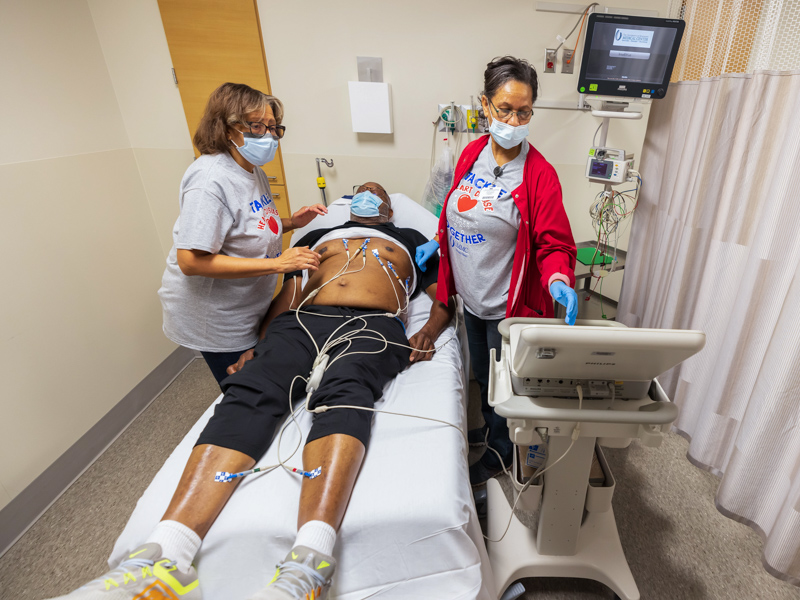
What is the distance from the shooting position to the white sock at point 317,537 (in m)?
0.85

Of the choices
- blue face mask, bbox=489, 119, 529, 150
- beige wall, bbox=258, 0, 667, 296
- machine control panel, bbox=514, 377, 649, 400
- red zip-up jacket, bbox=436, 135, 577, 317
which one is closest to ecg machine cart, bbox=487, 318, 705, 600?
machine control panel, bbox=514, 377, 649, 400

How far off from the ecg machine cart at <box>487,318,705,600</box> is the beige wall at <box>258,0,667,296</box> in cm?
168

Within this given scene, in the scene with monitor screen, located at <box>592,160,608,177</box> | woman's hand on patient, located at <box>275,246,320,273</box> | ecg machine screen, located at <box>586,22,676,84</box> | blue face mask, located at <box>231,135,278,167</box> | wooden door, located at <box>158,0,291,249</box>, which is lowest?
woman's hand on patient, located at <box>275,246,320,273</box>

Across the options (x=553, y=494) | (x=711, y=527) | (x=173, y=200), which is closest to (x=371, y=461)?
(x=553, y=494)

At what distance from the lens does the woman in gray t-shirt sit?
1.21 metres

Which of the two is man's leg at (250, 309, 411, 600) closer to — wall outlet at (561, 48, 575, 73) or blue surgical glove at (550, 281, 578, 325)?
blue surgical glove at (550, 281, 578, 325)

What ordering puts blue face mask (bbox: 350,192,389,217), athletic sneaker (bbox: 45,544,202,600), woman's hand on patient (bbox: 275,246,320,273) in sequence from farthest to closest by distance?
blue face mask (bbox: 350,192,389,217)
woman's hand on patient (bbox: 275,246,320,273)
athletic sneaker (bbox: 45,544,202,600)

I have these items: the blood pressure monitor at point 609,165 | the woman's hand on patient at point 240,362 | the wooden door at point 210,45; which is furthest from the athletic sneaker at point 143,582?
the wooden door at point 210,45

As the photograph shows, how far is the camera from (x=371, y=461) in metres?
1.05

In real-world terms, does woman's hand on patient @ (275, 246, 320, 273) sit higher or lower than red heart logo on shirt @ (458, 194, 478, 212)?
lower

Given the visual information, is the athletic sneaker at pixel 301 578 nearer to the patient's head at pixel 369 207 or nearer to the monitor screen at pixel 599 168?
the patient's head at pixel 369 207

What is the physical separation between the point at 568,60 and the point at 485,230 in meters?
1.51

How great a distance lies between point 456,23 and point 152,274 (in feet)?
7.27

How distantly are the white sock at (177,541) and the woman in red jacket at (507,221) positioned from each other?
1.04 m
